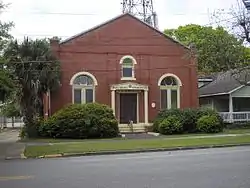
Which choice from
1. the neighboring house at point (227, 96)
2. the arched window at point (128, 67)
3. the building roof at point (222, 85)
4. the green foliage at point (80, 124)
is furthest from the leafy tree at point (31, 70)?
the building roof at point (222, 85)

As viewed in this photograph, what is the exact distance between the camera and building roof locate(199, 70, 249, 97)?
42688 millimetres

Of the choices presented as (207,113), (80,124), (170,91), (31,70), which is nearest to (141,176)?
(80,124)

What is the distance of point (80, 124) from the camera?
33.1 m

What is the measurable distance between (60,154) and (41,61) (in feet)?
43.9

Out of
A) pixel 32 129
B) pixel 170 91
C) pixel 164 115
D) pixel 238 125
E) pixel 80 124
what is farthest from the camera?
pixel 238 125

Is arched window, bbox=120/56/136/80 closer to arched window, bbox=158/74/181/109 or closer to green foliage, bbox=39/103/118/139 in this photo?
arched window, bbox=158/74/181/109

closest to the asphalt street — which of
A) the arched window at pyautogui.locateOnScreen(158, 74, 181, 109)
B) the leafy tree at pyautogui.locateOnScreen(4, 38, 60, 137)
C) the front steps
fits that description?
the leafy tree at pyautogui.locateOnScreen(4, 38, 60, 137)

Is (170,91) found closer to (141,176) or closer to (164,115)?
(164,115)

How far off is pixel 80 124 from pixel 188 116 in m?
8.74

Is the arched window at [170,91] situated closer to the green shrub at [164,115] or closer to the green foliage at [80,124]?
the green shrub at [164,115]

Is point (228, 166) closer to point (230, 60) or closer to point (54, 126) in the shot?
point (230, 60)

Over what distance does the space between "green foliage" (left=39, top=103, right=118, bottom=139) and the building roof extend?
1343cm

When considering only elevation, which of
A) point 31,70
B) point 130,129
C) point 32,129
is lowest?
point 130,129

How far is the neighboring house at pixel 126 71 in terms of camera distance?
1492 inches
